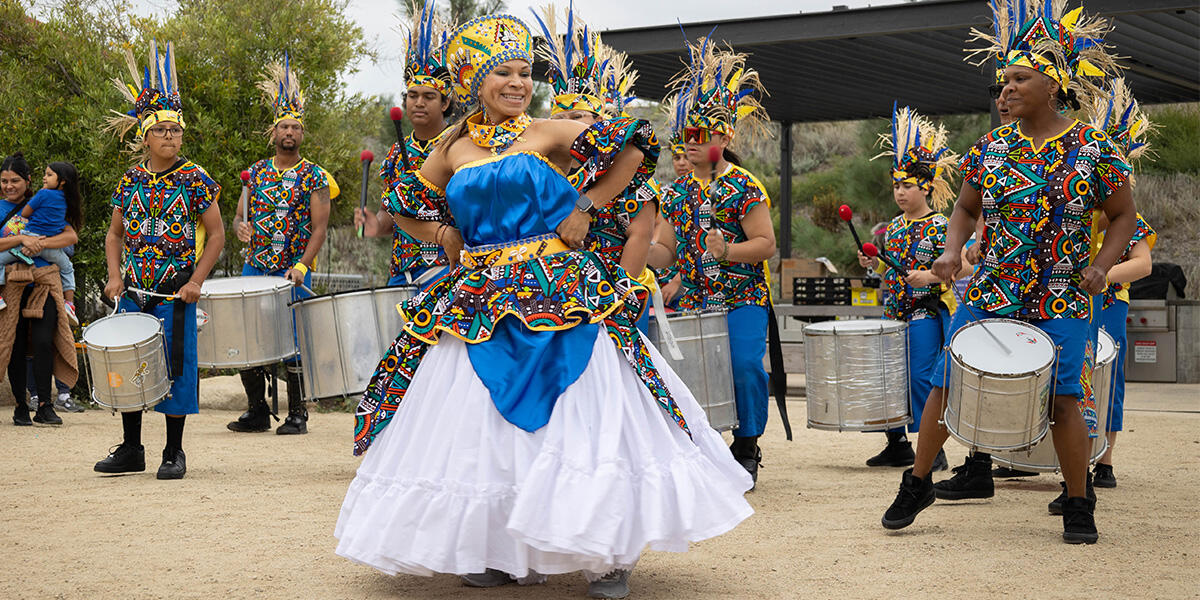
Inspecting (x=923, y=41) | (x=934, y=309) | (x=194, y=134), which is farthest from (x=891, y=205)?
(x=934, y=309)

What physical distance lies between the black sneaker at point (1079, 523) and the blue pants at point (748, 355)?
1901mm

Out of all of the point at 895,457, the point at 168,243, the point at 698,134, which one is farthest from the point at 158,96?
the point at 895,457

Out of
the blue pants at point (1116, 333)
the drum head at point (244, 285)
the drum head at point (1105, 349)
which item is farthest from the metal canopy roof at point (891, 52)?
the drum head at point (244, 285)

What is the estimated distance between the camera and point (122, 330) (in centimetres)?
665

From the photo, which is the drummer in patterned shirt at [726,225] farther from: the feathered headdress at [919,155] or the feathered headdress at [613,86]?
the feathered headdress at [919,155]

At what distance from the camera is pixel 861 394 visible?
712 cm

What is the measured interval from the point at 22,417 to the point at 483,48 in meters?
7.16

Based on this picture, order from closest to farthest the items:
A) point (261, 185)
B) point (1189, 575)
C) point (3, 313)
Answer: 1. point (1189, 575)
2. point (261, 185)
3. point (3, 313)

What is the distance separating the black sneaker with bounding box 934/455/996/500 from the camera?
623 cm

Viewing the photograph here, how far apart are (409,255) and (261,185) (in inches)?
84.0

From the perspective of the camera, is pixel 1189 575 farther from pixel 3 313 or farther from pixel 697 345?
pixel 3 313

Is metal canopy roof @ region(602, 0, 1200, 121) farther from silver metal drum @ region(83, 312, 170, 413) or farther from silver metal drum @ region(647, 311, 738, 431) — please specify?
silver metal drum @ region(83, 312, 170, 413)

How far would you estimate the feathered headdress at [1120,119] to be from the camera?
6.71m

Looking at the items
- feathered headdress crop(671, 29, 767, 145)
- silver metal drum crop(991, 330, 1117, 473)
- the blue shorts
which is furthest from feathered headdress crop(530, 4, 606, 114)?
silver metal drum crop(991, 330, 1117, 473)
